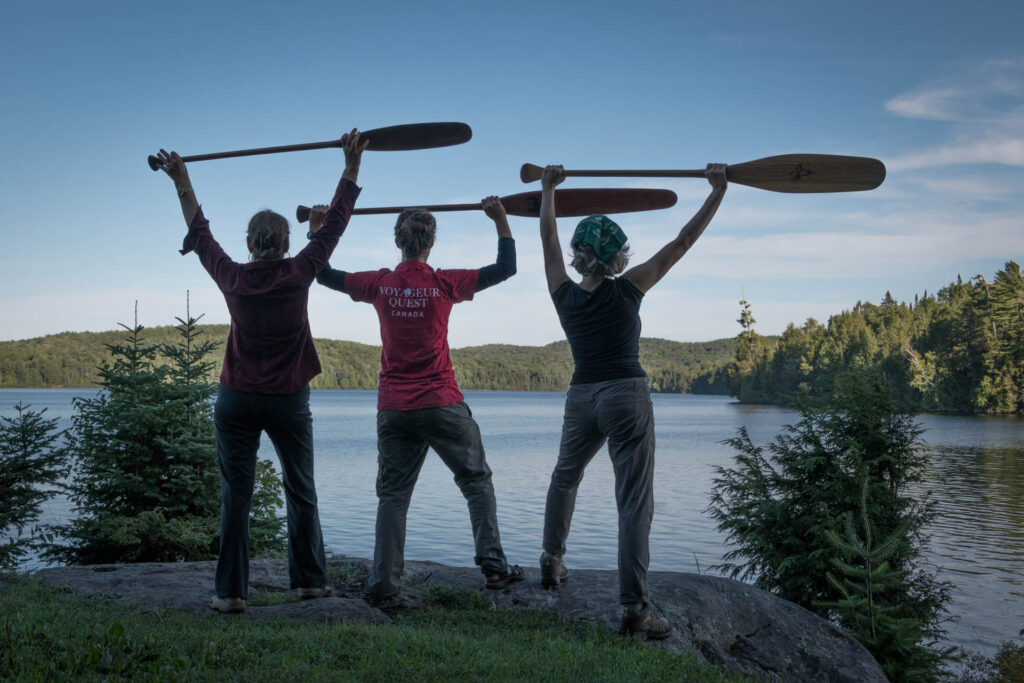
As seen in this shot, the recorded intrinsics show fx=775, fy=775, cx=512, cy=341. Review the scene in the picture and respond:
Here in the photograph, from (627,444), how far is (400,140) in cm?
285

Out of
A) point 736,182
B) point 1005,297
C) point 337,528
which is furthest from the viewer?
point 1005,297

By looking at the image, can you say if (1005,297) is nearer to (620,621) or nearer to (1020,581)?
(1020,581)

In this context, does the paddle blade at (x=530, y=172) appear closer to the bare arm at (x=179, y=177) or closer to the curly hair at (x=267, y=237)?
the curly hair at (x=267, y=237)

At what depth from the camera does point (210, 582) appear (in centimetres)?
620

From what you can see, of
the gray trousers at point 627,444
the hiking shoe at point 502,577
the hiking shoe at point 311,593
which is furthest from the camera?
the hiking shoe at point 502,577

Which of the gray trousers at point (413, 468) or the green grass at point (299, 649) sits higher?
the gray trousers at point (413, 468)

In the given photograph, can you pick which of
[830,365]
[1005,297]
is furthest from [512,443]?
[830,365]

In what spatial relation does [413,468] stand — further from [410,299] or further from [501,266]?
[501,266]

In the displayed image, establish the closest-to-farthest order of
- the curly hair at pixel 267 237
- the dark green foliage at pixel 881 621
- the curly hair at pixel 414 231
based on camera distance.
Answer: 1. the curly hair at pixel 267 237
2. the curly hair at pixel 414 231
3. the dark green foliage at pixel 881 621

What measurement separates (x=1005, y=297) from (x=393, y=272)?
272ft

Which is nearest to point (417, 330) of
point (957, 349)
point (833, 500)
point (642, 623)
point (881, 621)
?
point (642, 623)

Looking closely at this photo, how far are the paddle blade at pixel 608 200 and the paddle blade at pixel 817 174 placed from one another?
0.78 m

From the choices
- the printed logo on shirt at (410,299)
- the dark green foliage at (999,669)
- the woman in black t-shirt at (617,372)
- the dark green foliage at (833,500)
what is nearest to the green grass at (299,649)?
the woman in black t-shirt at (617,372)

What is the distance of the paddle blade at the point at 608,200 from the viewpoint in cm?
636
